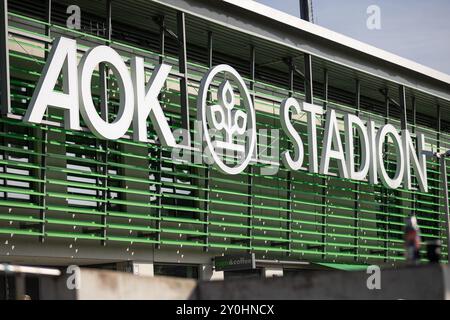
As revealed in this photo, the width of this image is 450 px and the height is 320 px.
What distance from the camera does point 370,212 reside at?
34.8 m

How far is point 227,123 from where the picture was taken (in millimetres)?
27828

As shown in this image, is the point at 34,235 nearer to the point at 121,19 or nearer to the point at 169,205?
the point at 169,205

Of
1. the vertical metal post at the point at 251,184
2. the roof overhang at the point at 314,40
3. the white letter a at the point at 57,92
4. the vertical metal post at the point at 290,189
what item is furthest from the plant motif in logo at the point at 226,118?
the white letter a at the point at 57,92

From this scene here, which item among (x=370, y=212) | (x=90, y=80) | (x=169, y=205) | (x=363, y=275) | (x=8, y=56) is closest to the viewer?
(x=363, y=275)

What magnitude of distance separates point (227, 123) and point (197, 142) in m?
1.10

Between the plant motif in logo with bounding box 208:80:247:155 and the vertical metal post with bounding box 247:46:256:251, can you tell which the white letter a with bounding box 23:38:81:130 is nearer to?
the plant motif in logo with bounding box 208:80:247:155

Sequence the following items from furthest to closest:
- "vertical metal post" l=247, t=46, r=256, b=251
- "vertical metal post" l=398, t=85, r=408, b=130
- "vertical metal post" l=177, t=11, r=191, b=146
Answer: "vertical metal post" l=398, t=85, r=408, b=130
"vertical metal post" l=247, t=46, r=256, b=251
"vertical metal post" l=177, t=11, r=191, b=146

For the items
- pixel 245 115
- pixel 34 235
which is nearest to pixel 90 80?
pixel 34 235

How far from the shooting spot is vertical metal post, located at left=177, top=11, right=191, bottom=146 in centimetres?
2652

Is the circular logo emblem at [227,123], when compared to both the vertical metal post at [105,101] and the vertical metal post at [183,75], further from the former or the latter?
the vertical metal post at [105,101]

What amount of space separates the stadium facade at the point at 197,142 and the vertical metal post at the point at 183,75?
4cm

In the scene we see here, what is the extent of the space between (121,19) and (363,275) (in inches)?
707

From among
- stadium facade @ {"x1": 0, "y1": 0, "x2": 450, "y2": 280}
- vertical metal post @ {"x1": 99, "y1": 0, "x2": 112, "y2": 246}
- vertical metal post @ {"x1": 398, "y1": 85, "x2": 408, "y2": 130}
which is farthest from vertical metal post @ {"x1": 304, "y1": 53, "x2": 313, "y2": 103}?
vertical metal post @ {"x1": 99, "y1": 0, "x2": 112, "y2": 246}

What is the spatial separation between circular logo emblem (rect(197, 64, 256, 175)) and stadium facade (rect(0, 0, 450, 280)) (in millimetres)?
70
